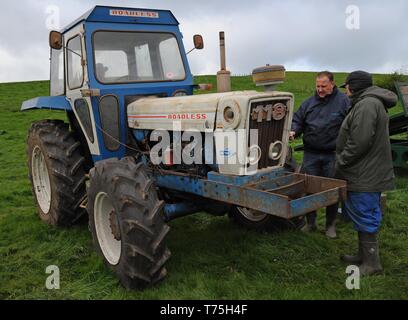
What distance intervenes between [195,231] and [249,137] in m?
1.97

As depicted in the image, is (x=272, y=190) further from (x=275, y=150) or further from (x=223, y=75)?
(x=223, y=75)

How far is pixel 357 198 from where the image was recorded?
405cm

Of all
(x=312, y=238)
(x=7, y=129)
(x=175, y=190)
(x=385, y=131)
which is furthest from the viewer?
(x=7, y=129)

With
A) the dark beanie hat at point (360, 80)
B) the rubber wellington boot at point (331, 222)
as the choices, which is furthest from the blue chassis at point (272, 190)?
the rubber wellington boot at point (331, 222)

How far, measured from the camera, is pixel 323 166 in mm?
5082

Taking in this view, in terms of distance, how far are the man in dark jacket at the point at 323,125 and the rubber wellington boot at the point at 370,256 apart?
88 cm

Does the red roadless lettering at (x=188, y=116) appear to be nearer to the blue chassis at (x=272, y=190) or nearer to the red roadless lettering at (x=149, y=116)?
the red roadless lettering at (x=149, y=116)

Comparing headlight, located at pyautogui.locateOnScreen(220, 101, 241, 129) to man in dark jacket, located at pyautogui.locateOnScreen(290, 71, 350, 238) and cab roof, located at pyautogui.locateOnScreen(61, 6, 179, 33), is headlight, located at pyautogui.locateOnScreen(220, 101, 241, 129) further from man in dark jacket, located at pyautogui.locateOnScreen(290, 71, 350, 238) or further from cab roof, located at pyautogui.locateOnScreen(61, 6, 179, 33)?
cab roof, located at pyautogui.locateOnScreen(61, 6, 179, 33)

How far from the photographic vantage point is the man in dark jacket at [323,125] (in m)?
4.86

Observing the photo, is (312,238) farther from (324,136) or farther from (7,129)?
(7,129)

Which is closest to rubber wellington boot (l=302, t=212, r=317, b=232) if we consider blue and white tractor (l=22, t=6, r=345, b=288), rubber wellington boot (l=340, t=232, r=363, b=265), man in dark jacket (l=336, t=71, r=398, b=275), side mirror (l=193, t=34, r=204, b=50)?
blue and white tractor (l=22, t=6, r=345, b=288)

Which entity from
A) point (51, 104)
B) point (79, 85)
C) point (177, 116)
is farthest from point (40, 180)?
point (177, 116)

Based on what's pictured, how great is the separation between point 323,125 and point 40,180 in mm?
3724
